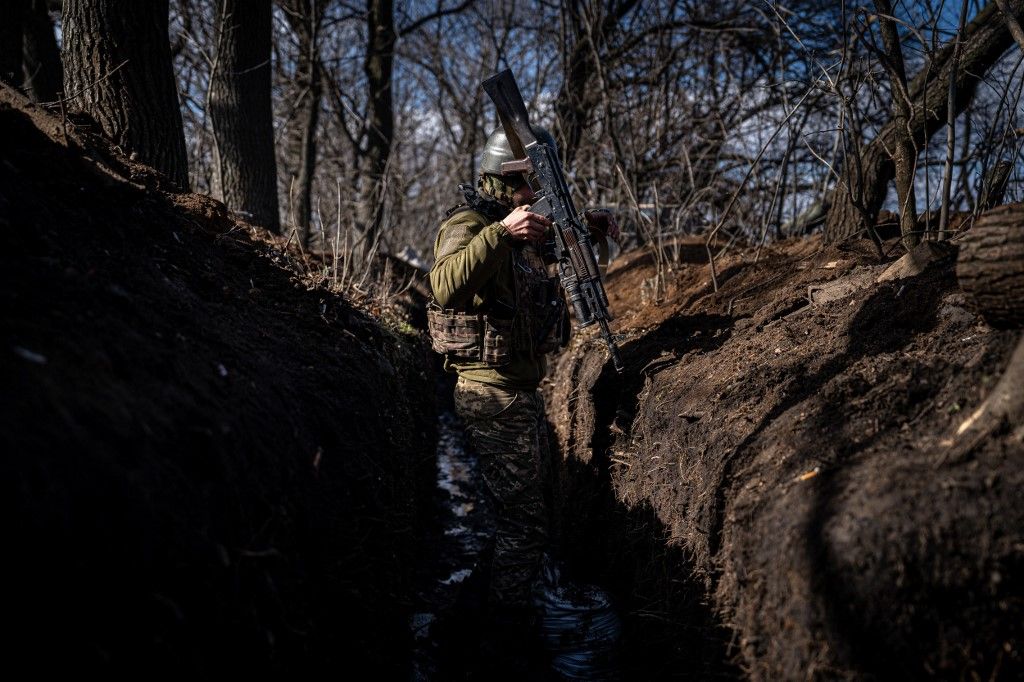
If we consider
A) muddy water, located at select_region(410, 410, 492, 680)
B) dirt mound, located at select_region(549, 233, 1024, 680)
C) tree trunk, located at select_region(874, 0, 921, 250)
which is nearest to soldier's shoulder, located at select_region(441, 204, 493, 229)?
dirt mound, located at select_region(549, 233, 1024, 680)

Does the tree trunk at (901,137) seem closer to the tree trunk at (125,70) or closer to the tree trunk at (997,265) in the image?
the tree trunk at (997,265)

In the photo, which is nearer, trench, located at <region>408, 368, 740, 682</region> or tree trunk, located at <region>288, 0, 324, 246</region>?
trench, located at <region>408, 368, 740, 682</region>

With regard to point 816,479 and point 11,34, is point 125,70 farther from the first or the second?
point 816,479

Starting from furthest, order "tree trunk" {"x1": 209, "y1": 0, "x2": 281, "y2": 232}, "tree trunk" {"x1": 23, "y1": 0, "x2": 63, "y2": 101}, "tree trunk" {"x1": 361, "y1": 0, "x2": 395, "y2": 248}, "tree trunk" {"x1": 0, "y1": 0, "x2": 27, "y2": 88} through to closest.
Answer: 1. "tree trunk" {"x1": 361, "y1": 0, "x2": 395, "y2": 248}
2. "tree trunk" {"x1": 23, "y1": 0, "x2": 63, "y2": 101}
3. "tree trunk" {"x1": 0, "y1": 0, "x2": 27, "y2": 88}
4. "tree trunk" {"x1": 209, "y1": 0, "x2": 281, "y2": 232}

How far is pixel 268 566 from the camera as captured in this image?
6.34 feet

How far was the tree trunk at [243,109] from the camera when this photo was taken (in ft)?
18.8

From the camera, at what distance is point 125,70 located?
4043mm

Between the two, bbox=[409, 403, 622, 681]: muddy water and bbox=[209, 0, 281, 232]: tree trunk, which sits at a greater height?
bbox=[209, 0, 281, 232]: tree trunk

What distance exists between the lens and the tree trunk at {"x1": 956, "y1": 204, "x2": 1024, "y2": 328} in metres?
2.15

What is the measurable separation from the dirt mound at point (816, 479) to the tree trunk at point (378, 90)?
6178mm

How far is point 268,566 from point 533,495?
5.69 feet

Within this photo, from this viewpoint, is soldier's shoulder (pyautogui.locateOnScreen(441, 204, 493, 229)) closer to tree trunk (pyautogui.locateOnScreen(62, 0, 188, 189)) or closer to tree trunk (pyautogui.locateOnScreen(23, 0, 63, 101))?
tree trunk (pyautogui.locateOnScreen(62, 0, 188, 189))

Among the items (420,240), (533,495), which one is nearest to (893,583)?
(533,495)

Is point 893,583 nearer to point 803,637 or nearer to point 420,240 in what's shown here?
point 803,637
